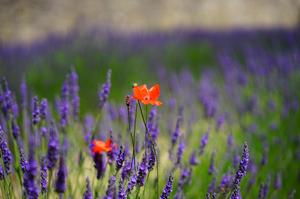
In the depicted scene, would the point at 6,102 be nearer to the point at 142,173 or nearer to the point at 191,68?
the point at 142,173

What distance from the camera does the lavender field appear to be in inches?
57.5

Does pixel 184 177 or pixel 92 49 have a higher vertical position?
pixel 92 49

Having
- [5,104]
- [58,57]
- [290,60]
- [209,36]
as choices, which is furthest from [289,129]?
[209,36]

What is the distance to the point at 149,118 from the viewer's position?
193 centimetres

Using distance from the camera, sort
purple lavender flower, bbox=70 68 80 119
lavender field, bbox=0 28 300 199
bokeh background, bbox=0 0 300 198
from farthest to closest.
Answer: bokeh background, bbox=0 0 300 198, purple lavender flower, bbox=70 68 80 119, lavender field, bbox=0 28 300 199

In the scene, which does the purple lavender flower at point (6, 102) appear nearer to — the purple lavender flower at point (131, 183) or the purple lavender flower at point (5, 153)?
the purple lavender flower at point (5, 153)

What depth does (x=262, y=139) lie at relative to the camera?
3020 mm

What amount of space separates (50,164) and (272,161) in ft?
6.64

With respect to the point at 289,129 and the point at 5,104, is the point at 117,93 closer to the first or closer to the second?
the point at 289,129

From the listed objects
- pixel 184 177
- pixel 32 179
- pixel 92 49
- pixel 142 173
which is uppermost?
pixel 92 49

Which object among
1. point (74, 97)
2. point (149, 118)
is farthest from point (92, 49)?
point (149, 118)

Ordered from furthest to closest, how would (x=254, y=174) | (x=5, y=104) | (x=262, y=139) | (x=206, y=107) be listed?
(x=262, y=139)
(x=206, y=107)
(x=254, y=174)
(x=5, y=104)

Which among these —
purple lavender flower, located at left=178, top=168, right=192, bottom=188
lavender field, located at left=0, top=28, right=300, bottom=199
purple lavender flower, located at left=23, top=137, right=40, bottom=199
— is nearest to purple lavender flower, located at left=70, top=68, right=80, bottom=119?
lavender field, located at left=0, top=28, right=300, bottom=199

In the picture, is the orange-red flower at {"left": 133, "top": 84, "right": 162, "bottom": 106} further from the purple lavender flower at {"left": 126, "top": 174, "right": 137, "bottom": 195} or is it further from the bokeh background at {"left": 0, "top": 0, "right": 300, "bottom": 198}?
the bokeh background at {"left": 0, "top": 0, "right": 300, "bottom": 198}
